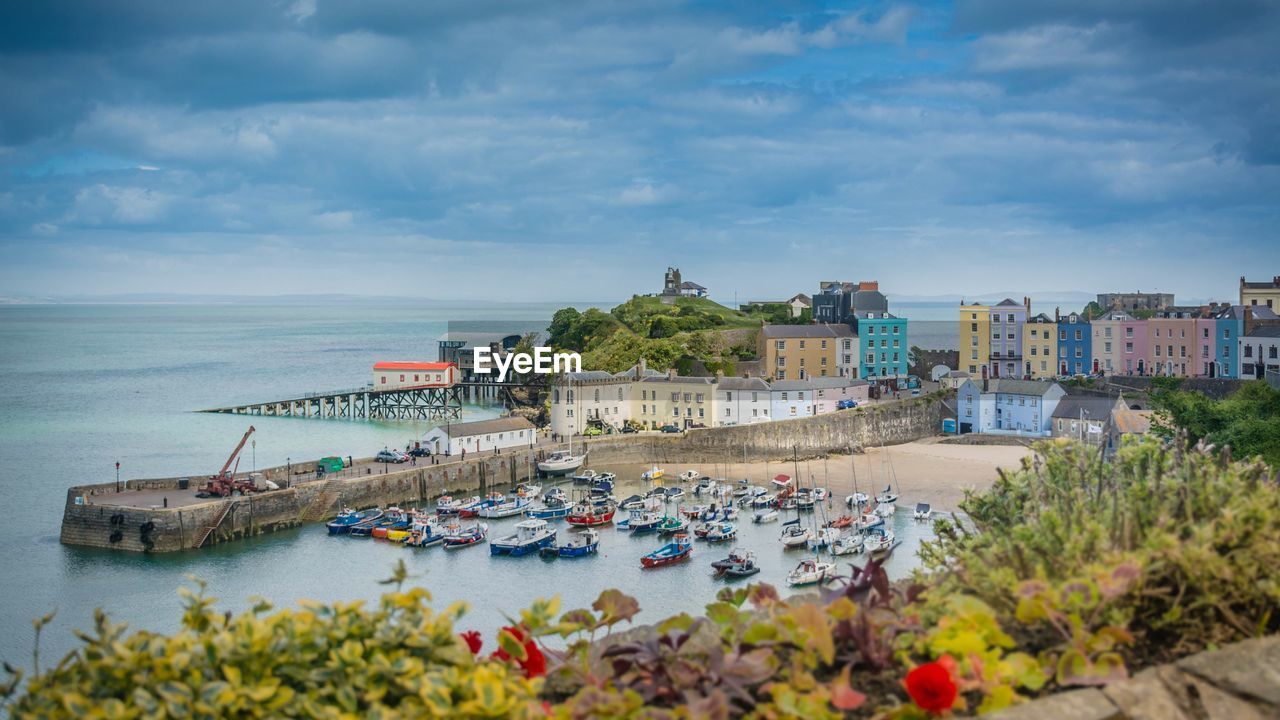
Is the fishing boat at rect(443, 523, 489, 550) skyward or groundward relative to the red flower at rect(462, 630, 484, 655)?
groundward

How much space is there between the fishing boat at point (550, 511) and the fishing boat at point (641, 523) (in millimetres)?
2278

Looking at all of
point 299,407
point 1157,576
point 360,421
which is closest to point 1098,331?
point 360,421

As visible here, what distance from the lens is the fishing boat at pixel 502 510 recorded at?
3497cm

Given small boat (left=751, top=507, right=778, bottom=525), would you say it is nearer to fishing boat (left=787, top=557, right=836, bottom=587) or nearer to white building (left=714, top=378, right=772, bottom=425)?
fishing boat (left=787, top=557, right=836, bottom=587)

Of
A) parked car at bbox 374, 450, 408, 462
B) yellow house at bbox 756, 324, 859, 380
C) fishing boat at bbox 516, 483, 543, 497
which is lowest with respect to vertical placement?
fishing boat at bbox 516, 483, 543, 497

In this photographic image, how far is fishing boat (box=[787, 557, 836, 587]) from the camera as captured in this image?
25.9m

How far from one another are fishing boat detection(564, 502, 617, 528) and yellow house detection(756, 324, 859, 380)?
2628cm

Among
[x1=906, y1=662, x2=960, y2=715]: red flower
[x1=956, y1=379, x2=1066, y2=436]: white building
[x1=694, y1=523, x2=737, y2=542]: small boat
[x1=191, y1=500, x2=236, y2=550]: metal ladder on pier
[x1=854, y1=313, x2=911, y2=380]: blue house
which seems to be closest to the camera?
[x1=906, y1=662, x2=960, y2=715]: red flower

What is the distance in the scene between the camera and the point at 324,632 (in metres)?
3.91

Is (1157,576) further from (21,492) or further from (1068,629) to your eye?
(21,492)

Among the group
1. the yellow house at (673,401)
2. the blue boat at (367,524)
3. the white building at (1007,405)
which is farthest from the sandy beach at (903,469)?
the blue boat at (367,524)

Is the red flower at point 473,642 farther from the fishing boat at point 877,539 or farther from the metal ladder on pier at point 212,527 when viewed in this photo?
the metal ladder on pier at point 212,527

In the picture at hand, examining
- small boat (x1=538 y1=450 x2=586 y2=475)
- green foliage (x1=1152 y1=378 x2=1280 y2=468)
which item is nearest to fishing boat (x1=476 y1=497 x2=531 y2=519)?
small boat (x1=538 y1=450 x2=586 y2=475)

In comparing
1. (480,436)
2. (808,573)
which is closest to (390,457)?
(480,436)
